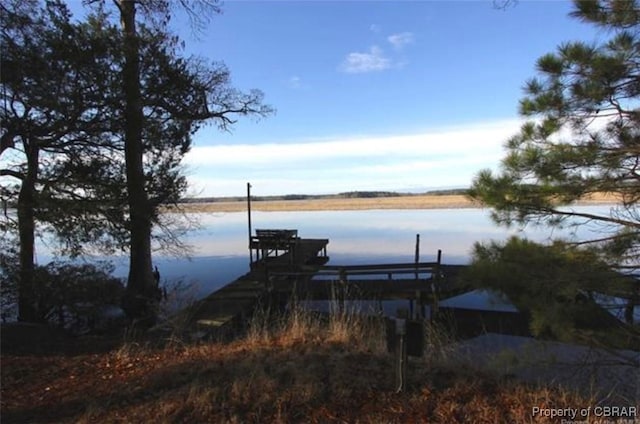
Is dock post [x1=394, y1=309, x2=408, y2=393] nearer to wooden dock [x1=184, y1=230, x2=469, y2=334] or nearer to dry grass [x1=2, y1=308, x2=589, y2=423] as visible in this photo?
dry grass [x1=2, y1=308, x2=589, y2=423]

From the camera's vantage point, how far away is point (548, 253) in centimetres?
596

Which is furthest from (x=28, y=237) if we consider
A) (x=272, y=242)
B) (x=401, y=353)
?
(x=272, y=242)

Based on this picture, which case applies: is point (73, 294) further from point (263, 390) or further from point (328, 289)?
point (263, 390)

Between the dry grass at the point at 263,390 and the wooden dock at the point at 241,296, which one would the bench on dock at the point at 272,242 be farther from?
the dry grass at the point at 263,390

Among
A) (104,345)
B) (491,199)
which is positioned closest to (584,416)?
(491,199)

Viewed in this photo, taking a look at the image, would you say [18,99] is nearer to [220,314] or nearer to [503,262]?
[220,314]

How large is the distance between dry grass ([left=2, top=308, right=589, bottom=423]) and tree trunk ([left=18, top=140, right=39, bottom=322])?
638 centimetres

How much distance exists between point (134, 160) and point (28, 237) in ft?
10.6

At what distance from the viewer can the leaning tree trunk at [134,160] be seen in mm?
12688

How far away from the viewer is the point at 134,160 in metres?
13.5

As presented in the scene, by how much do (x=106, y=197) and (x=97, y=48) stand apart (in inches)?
136

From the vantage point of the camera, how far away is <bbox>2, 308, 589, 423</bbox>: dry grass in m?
4.02

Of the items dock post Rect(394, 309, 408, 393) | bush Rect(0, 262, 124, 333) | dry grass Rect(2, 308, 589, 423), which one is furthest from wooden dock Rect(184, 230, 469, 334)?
dock post Rect(394, 309, 408, 393)

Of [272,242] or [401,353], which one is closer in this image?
[401,353]
